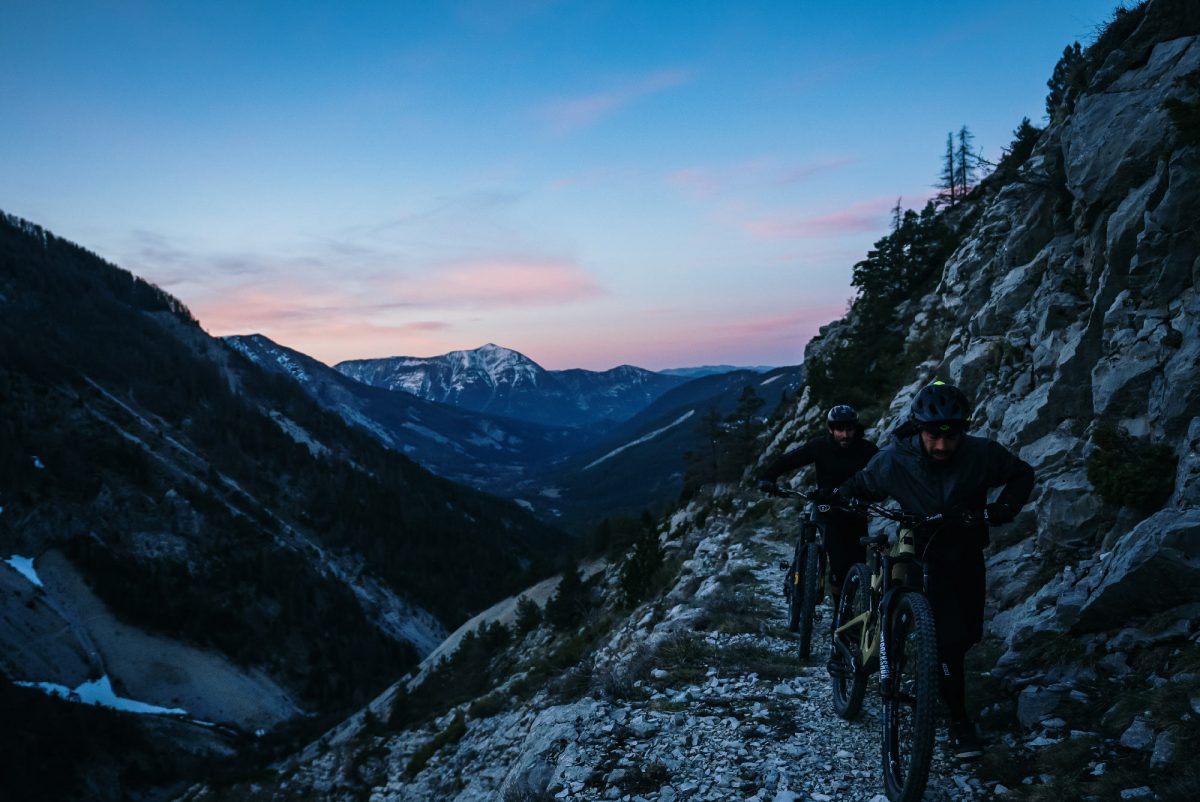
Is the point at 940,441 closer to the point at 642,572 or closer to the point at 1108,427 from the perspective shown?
the point at 1108,427

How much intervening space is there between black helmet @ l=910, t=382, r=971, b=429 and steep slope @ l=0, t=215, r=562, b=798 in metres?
81.0

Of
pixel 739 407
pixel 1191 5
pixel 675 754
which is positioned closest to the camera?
pixel 675 754

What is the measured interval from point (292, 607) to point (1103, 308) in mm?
119824

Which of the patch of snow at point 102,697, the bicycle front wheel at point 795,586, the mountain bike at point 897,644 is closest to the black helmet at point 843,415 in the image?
the mountain bike at point 897,644

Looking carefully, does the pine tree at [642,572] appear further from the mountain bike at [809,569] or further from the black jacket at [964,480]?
the black jacket at [964,480]

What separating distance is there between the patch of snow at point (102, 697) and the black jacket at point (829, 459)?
99.3 metres

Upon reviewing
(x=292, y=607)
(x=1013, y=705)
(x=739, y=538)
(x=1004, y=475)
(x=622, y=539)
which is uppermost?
(x=1004, y=475)

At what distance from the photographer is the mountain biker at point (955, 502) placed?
4555 millimetres

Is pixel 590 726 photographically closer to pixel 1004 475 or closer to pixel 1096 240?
pixel 1004 475

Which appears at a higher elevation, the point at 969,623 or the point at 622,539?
the point at 969,623

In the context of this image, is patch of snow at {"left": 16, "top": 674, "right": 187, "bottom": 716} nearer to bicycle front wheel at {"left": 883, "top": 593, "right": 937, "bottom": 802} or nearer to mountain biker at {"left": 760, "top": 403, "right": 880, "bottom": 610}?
mountain biker at {"left": 760, "top": 403, "right": 880, "bottom": 610}

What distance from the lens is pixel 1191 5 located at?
952 centimetres

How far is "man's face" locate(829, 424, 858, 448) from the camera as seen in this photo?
7.47 metres

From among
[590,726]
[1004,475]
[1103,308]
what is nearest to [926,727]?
[1004,475]
